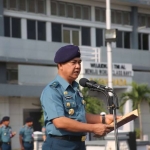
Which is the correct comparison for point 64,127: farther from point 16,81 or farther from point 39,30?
point 39,30

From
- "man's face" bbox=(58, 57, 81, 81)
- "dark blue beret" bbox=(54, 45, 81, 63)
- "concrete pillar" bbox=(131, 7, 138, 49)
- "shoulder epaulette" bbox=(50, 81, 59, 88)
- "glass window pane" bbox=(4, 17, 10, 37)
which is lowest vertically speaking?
"shoulder epaulette" bbox=(50, 81, 59, 88)

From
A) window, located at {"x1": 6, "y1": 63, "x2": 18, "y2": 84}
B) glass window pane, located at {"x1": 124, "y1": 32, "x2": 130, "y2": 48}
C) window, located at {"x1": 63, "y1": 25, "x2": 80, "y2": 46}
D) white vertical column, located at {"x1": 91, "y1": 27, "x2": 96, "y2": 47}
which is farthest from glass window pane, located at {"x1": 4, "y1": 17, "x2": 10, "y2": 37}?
glass window pane, located at {"x1": 124, "y1": 32, "x2": 130, "y2": 48}

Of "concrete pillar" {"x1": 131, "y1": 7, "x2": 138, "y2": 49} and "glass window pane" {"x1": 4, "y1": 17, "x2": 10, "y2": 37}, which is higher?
"concrete pillar" {"x1": 131, "y1": 7, "x2": 138, "y2": 49}

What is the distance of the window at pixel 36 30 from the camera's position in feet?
83.4

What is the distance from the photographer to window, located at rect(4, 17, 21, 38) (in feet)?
80.1

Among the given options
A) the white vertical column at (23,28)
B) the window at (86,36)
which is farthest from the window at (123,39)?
the white vertical column at (23,28)

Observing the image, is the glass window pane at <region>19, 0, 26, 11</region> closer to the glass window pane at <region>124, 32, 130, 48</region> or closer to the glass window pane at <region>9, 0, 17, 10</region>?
the glass window pane at <region>9, 0, 17, 10</region>

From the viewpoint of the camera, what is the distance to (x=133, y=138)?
1208 centimetres

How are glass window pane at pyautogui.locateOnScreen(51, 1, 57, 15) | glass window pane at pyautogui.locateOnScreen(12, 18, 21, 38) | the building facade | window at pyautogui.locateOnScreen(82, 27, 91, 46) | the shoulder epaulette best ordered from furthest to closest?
1. window at pyautogui.locateOnScreen(82, 27, 91, 46)
2. glass window pane at pyautogui.locateOnScreen(51, 1, 57, 15)
3. glass window pane at pyautogui.locateOnScreen(12, 18, 21, 38)
4. the building facade
5. the shoulder epaulette

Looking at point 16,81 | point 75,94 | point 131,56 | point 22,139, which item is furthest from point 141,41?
point 75,94

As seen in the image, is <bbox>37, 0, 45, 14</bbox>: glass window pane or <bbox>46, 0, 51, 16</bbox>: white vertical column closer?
<bbox>37, 0, 45, 14</bbox>: glass window pane

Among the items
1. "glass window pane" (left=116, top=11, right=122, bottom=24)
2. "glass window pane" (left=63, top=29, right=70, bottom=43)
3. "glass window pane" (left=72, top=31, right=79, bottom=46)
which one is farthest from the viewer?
"glass window pane" (left=116, top=11, right=122, bottom=24)

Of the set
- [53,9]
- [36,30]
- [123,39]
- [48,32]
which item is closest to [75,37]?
[48,32]

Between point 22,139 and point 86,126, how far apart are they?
12.4 meters
